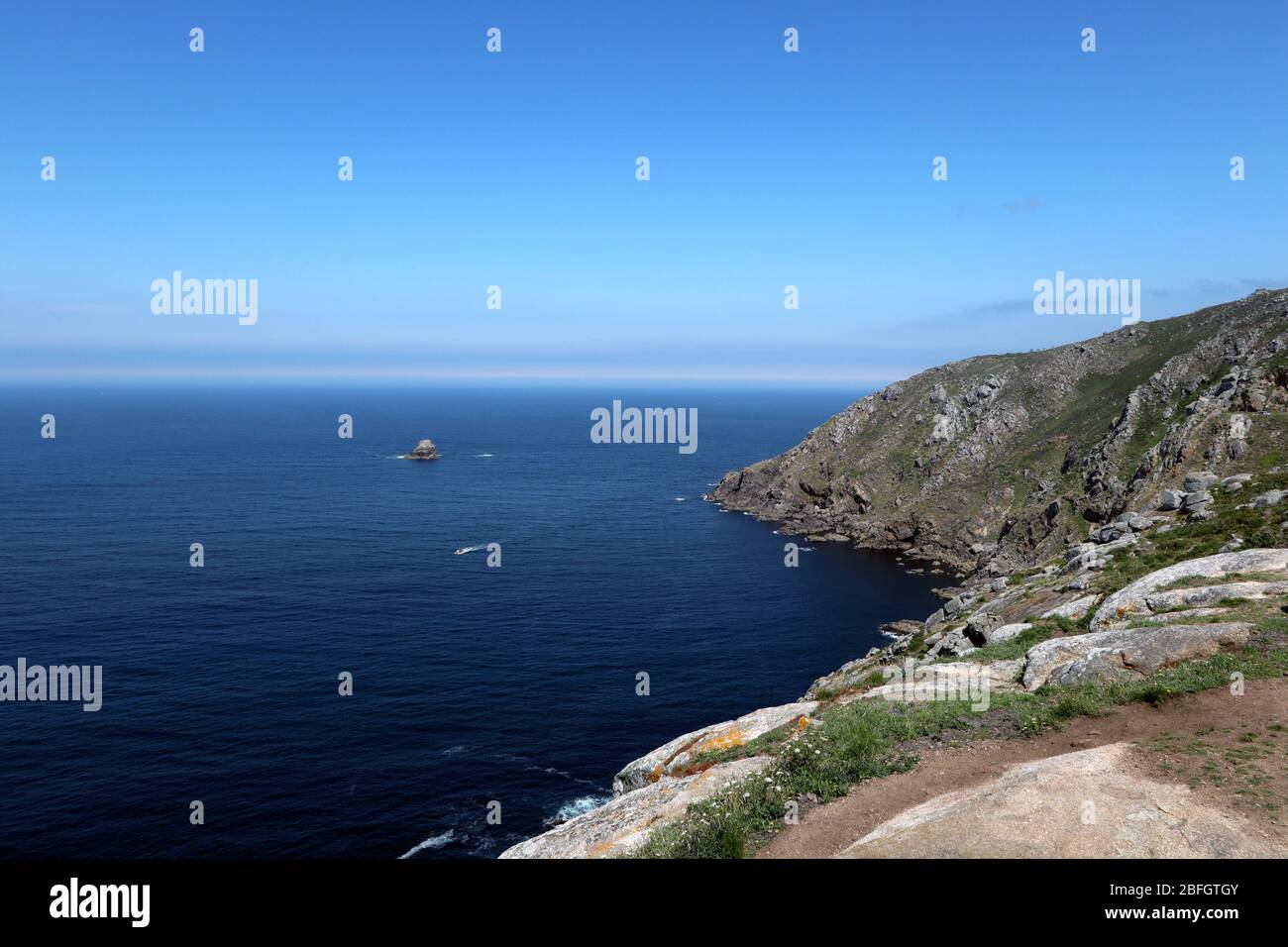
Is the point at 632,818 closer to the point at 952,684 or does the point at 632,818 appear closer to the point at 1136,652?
the point at 952,684

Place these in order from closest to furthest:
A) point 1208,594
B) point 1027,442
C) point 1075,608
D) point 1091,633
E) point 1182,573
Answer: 1. point 1091,633
2. point 1208,594
3. point 1182,573
4. point 1075,608
5. point 1027,442

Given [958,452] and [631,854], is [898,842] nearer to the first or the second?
[631,854]

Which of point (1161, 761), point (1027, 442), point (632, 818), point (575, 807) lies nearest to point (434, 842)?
point (575, 807)

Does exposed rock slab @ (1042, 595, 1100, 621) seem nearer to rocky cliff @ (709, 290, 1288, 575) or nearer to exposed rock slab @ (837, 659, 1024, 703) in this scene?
exposed rock slab @ (837, 659, 1024, 703)

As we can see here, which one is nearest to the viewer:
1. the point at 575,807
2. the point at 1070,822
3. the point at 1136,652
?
the point at 1070,822
